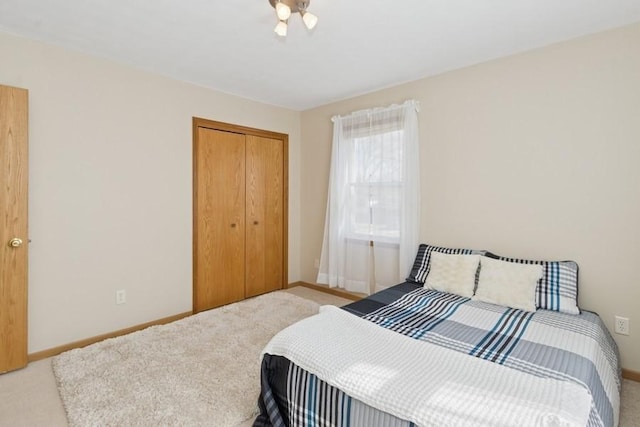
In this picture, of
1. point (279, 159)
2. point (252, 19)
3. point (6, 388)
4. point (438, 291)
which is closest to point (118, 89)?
point (252, 19)

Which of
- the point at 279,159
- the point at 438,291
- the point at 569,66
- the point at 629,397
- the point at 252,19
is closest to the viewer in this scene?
the point at 629,397

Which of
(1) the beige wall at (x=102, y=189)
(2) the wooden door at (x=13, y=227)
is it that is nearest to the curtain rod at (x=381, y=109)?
(1) the beige wall at (x=102, y=189)

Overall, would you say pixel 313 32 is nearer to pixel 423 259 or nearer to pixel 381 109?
pixel 381 109

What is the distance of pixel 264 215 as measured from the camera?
4.04 meters

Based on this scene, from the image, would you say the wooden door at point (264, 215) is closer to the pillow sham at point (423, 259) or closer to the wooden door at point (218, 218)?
the wooden door at point (218, 218)

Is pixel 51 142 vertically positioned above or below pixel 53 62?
below

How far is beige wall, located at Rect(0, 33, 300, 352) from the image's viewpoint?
2438 mm

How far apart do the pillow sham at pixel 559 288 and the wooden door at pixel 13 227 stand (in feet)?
11.9

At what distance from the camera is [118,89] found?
279 cm

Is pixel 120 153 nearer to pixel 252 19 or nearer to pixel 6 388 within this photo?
pixel 252 19

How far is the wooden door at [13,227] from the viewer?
220cm

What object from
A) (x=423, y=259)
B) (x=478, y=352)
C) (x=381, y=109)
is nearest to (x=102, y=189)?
(x=381, y=109)

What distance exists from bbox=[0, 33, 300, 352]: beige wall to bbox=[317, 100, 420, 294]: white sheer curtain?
1572mm

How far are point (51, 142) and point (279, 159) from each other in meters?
2.30
